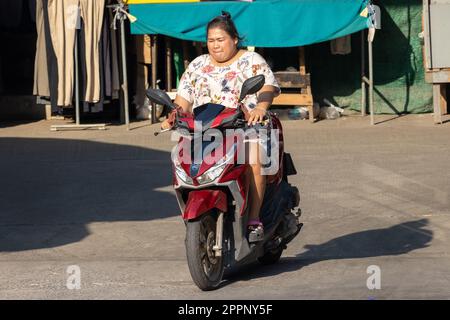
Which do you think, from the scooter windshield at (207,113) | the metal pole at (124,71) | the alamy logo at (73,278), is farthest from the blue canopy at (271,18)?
the scooter windshield at (207,113)

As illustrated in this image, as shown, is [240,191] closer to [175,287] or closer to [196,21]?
[175,287]

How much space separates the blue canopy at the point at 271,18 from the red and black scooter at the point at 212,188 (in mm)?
7643

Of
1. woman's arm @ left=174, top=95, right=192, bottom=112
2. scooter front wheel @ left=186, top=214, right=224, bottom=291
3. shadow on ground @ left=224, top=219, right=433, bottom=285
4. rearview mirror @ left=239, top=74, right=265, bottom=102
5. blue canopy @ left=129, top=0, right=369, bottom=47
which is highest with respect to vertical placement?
blue canopy @ left=129, top=0, right=369, bottom=47

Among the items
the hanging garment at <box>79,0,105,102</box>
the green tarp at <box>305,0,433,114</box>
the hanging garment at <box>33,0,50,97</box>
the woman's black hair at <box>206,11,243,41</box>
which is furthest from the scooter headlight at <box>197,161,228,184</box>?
the green tarp at <box>305,0,433,114</box>

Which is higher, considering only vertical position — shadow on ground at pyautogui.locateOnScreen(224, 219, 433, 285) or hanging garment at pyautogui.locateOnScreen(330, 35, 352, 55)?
hanging garment at pyautogui.locateOnScreen(330, 35, 352, 55)

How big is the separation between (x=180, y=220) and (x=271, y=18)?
18.6 feet

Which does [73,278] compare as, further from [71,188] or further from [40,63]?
[40,63]

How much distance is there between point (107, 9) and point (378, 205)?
650 centimetres

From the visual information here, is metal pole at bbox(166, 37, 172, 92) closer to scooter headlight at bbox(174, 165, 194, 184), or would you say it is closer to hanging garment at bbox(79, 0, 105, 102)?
hanging garment at bbox(79, 0, 105, 102)

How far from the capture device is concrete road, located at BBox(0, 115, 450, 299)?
22.9ft

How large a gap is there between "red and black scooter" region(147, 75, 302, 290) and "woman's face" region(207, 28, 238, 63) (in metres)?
0.42

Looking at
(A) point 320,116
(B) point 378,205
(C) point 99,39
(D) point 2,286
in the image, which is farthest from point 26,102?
(D) point 2,286

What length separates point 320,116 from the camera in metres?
15.6

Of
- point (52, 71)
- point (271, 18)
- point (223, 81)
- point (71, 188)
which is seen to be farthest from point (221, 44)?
point (52, 71)
